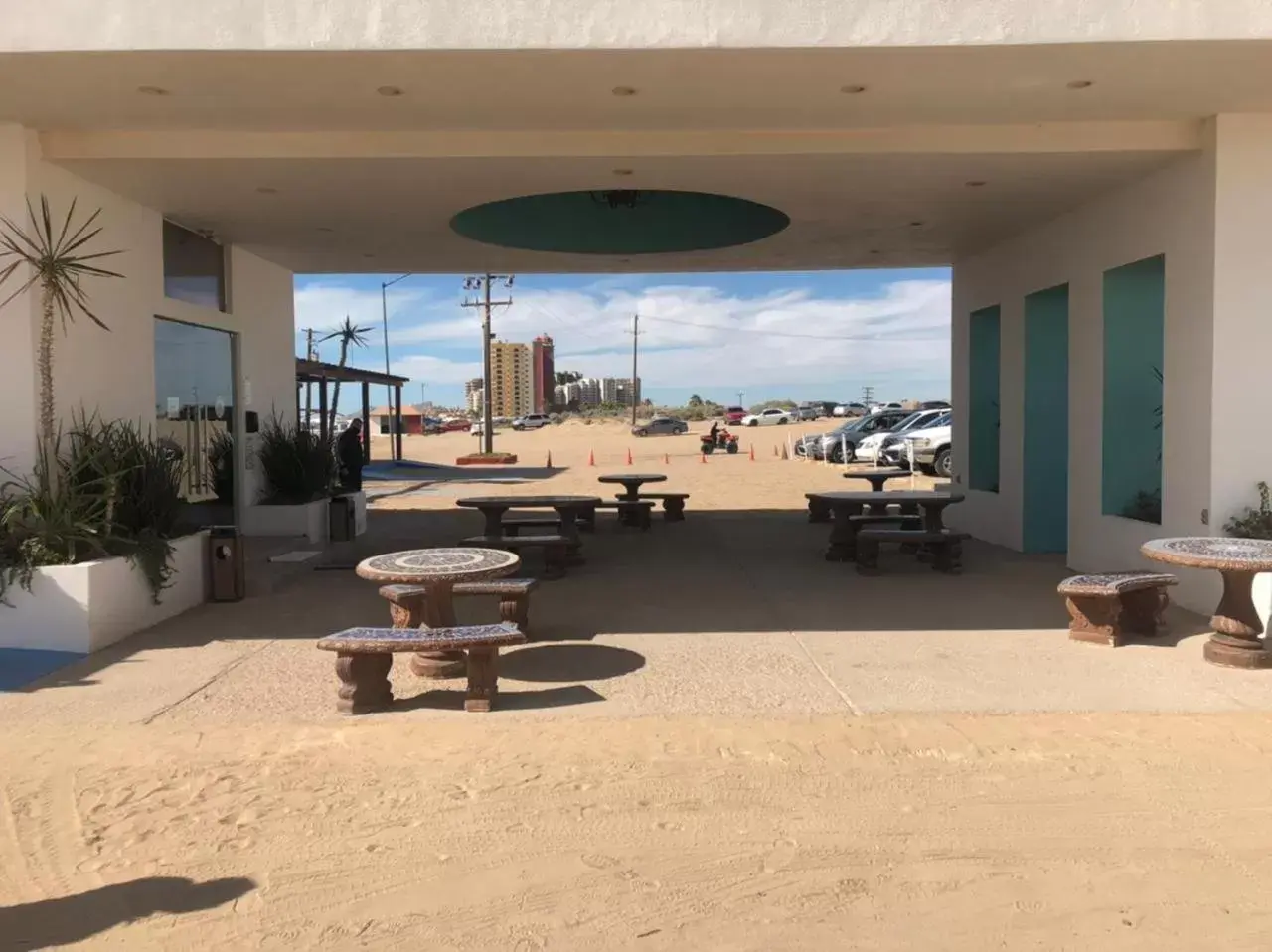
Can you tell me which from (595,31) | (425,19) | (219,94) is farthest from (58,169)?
(595,31)

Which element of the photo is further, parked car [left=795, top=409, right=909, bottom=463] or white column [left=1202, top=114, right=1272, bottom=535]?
parked car [left=795, top=409, right=909, bottom=463]

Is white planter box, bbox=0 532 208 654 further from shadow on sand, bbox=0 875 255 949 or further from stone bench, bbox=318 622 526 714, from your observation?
shadow on sand, bbox=0 875 255 949

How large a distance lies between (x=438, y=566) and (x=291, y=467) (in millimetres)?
6774

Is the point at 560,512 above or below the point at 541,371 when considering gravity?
below

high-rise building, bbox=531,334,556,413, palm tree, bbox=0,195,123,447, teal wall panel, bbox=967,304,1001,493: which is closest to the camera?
palm tree, bbox=0,195,123,447

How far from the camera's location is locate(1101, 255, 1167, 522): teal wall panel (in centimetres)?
899

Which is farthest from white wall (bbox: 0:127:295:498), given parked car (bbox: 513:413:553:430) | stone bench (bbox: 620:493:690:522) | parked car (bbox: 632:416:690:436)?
parked car (bbox: 513:413:553:430)

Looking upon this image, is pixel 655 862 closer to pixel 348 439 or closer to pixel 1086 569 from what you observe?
pixel 1086 569

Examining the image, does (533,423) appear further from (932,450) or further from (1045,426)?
(1045,426)

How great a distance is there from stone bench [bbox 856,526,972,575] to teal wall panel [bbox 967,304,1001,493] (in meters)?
3.05

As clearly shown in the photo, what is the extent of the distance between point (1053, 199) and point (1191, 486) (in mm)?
3060

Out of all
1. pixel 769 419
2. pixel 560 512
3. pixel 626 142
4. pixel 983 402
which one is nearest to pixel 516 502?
pixel 560 512

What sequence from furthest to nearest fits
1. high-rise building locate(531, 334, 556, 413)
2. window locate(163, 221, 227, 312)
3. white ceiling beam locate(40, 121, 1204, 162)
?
high-rise building locate(531, 334, 556, 413)
window locate(163, 221, 227, 312)
white ceiling beam locate(40, 121, 1204, 162)

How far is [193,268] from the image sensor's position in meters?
10.5
